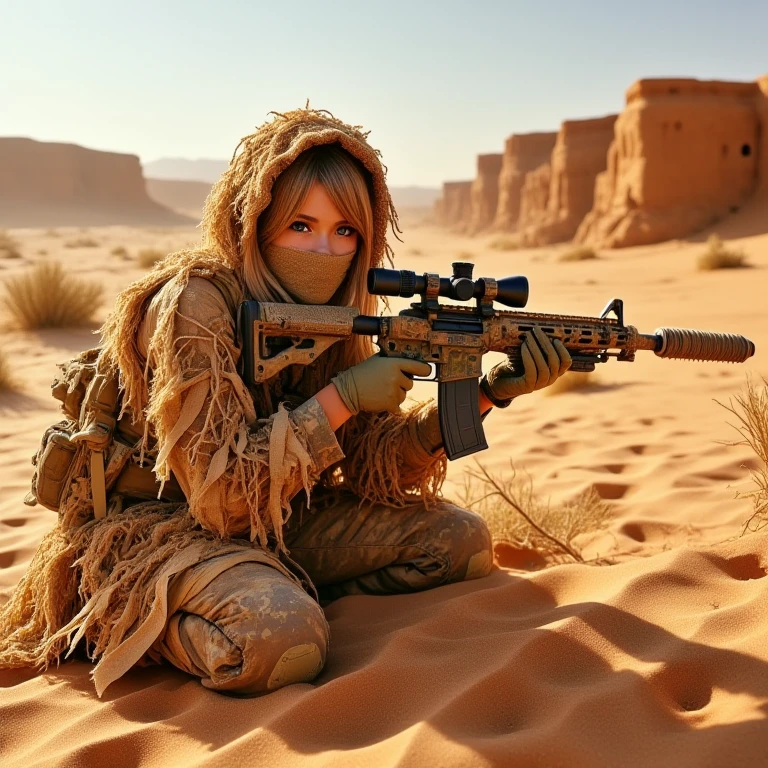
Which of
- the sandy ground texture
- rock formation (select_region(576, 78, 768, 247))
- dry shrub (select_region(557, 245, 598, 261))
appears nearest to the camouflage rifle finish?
the sandy ground texture

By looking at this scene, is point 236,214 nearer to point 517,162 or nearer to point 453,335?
point 453,335

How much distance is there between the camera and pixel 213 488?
2367 millimetres

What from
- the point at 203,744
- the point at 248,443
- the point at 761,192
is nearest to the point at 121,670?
the point at 203,744

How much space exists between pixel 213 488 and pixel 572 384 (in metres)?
4.70

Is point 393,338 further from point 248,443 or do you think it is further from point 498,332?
point 248,443

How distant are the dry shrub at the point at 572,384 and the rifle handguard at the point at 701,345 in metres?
3.34

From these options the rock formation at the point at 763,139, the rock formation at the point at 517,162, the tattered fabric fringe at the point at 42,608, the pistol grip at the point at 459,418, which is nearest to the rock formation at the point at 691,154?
the rock formation at the point at 763,139

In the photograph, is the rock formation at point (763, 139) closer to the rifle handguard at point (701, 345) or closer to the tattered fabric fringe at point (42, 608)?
the rifle handguard at point (701, 345)

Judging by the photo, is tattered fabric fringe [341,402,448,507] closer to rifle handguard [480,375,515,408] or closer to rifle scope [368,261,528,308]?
rifle handguard [480,375,515,408]

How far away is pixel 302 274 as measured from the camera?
2625 millimetres

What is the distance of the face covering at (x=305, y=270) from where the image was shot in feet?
8.55

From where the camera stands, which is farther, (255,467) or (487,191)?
(487,191)

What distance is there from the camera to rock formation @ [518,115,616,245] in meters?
35.6

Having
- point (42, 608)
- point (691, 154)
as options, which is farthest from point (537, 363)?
point (691, 154)
